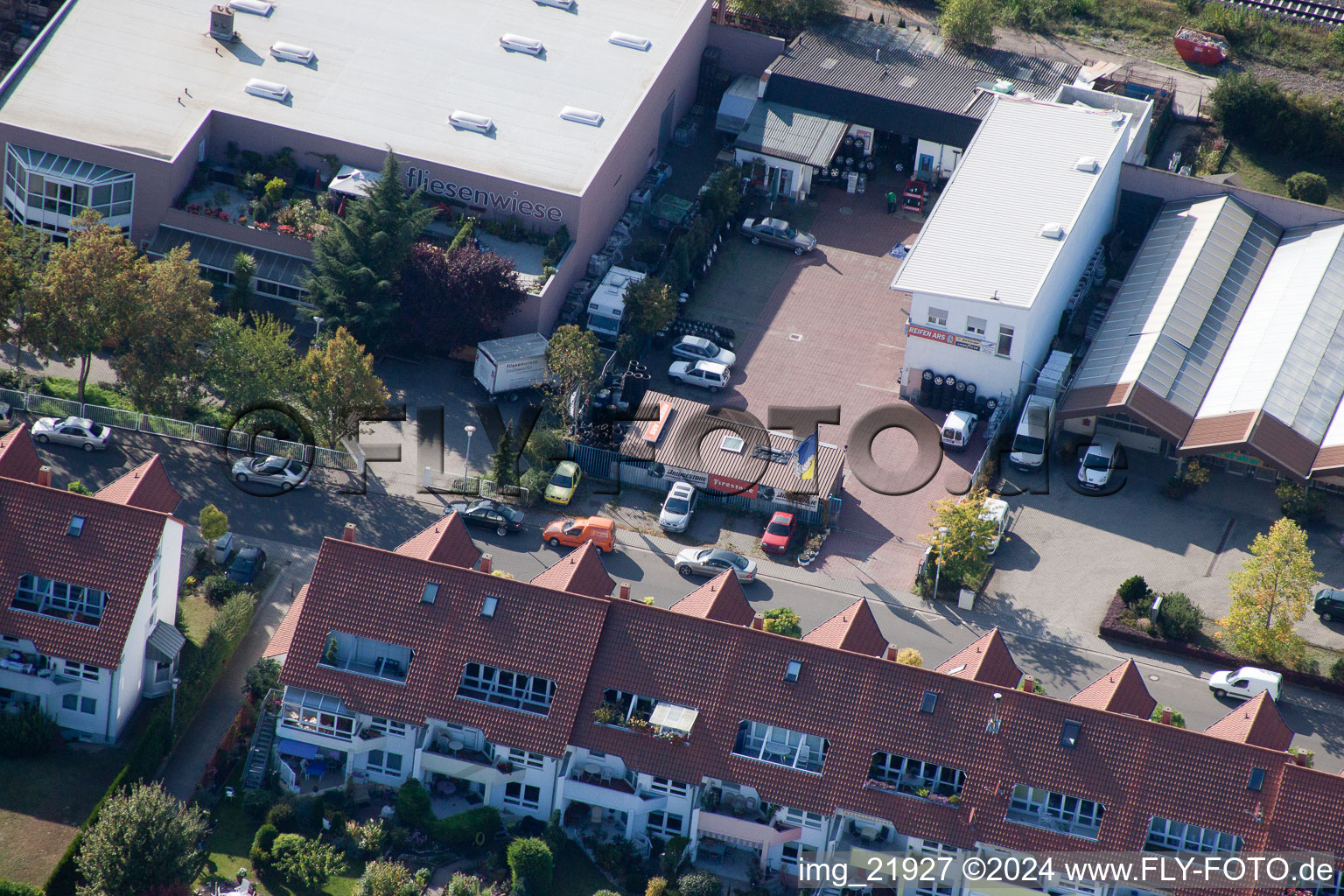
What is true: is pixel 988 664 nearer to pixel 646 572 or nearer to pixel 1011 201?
pixel 646 572

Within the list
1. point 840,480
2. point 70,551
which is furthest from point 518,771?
point 840,480

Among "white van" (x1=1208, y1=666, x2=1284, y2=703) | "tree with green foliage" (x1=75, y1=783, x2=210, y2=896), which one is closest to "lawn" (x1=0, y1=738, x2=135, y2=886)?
"tree with green foliage" (x1=75, y1=783, x2=210, y2=896)

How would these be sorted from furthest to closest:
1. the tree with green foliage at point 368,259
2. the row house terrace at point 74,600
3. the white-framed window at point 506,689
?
the tree with green foliage at point 368,259, the row house terrace at point 74,600, the white-framed window at point 506,689

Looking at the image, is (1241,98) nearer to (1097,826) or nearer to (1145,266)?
(1145,266)

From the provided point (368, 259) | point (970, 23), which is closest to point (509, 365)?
point (368, 259)

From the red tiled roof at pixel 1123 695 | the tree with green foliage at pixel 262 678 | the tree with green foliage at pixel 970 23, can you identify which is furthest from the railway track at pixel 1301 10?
the tree with green foliage at pixel 262 678

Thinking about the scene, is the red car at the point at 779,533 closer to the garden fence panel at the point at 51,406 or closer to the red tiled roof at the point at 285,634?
the red tiled roof at the point at 285,634

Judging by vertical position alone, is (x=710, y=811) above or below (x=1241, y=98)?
below
